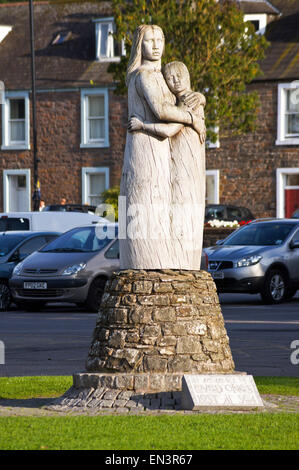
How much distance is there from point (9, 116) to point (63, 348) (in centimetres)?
3486

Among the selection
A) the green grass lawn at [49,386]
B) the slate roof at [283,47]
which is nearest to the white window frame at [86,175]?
the slate roof at [283,47]

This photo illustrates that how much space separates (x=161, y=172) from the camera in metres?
10.6

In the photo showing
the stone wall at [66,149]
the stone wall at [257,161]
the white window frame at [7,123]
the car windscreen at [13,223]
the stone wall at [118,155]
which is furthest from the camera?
the white window frame at [7,123]

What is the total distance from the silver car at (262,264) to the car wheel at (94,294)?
9.09 feet

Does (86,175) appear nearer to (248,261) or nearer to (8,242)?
(8,242)

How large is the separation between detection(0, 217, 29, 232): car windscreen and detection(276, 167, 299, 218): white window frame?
57.4 feet

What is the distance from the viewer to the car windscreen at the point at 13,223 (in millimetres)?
27438

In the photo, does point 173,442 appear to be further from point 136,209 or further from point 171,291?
point 136,209

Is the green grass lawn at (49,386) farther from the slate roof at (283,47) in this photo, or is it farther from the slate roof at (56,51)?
the slate roof at (56,51)

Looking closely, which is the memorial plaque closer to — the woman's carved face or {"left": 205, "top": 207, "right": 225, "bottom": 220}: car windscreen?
the woman's carved face

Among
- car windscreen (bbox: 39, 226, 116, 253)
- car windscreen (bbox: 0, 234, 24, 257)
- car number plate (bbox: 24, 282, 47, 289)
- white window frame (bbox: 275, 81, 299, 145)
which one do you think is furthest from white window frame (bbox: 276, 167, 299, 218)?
car number plate (bbox: 24, 282, 47, 289)

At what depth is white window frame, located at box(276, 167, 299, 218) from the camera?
142ft

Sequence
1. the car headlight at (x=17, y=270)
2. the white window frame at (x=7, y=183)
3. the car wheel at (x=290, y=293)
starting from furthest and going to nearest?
1. the white window frame at (x=7, y=183)
2. the car wheel at (x=290, y=293)
3. the car headlight at (x=17, y=270)

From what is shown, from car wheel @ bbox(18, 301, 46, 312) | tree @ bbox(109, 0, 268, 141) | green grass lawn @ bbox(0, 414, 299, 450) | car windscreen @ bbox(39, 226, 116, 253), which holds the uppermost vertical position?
tree @ bbox(109, 0, 268, 141)
